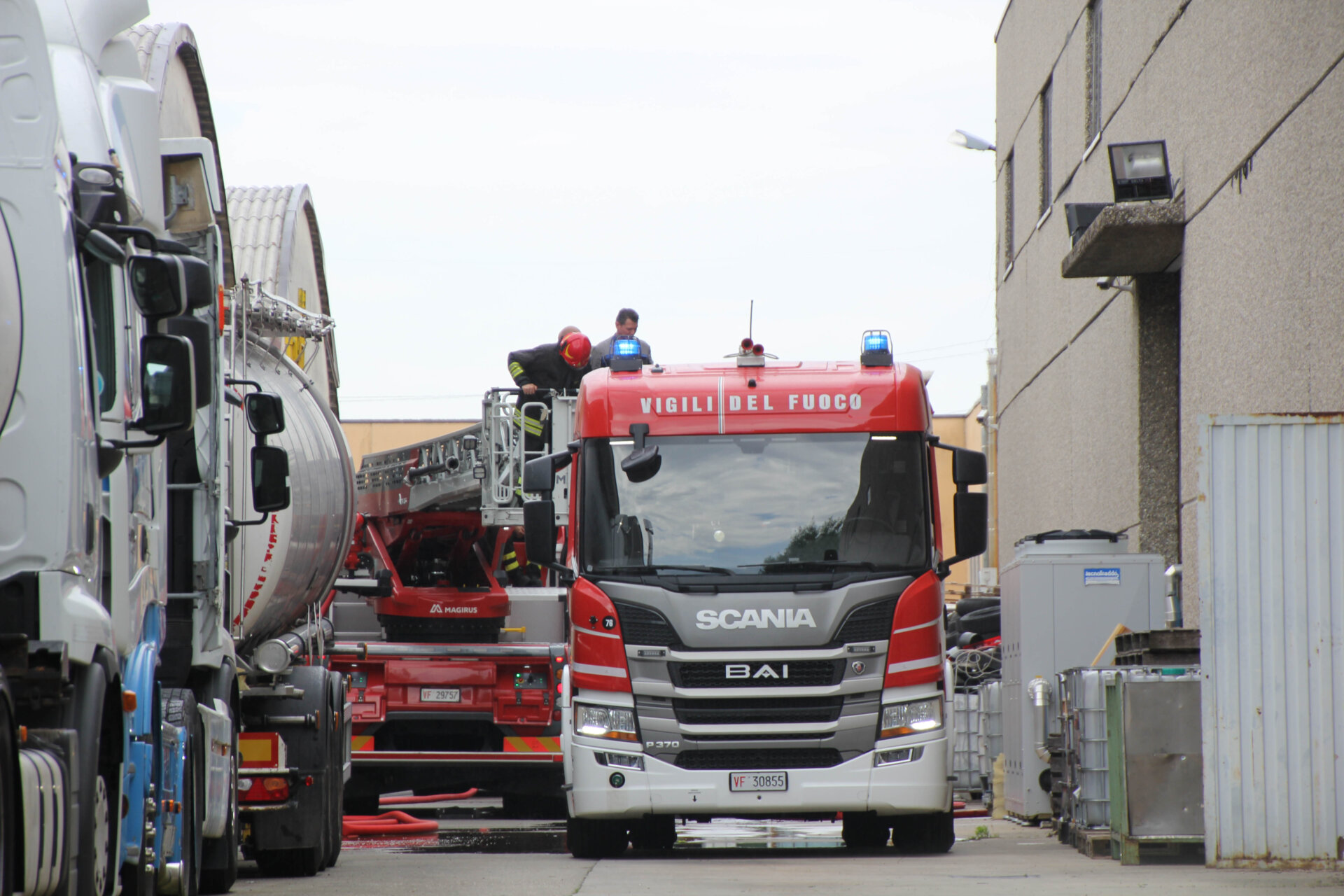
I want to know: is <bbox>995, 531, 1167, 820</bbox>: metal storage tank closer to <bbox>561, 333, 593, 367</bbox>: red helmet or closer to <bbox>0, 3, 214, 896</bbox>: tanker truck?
<bbox>561, 333, 593, 367</bbox>: red helmet

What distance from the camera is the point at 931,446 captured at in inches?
469

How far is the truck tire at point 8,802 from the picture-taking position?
15.7 feet

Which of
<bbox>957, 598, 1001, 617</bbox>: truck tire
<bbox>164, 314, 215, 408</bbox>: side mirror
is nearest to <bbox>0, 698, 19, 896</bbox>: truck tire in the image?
<bbox>164, 314, 215, 408</bbox>: side mirror

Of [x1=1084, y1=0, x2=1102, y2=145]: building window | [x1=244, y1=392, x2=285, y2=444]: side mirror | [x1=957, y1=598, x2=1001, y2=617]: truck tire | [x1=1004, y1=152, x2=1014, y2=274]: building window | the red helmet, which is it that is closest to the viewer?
[x1=244, y1=392, x2=285, y2=444]: side mirror

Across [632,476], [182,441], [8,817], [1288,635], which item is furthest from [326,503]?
[8,817]

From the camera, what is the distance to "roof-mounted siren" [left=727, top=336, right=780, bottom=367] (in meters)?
12.3

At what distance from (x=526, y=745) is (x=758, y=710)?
4416 mm

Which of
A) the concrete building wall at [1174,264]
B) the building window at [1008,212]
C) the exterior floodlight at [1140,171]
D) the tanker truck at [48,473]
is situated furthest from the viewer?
the building window at [1008,212]

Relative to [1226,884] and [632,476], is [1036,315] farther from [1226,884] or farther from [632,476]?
[1226,884]

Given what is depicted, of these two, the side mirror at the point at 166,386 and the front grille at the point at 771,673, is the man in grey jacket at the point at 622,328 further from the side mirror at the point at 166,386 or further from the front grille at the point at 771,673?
the side mirror at the point at 166,386

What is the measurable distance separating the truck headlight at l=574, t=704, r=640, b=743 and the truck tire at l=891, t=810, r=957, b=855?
1.93m

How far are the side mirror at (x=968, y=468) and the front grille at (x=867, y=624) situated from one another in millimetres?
903

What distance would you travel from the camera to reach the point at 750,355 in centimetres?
1232

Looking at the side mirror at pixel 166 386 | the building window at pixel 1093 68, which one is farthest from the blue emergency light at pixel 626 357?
the building window at pixel 1093 68
